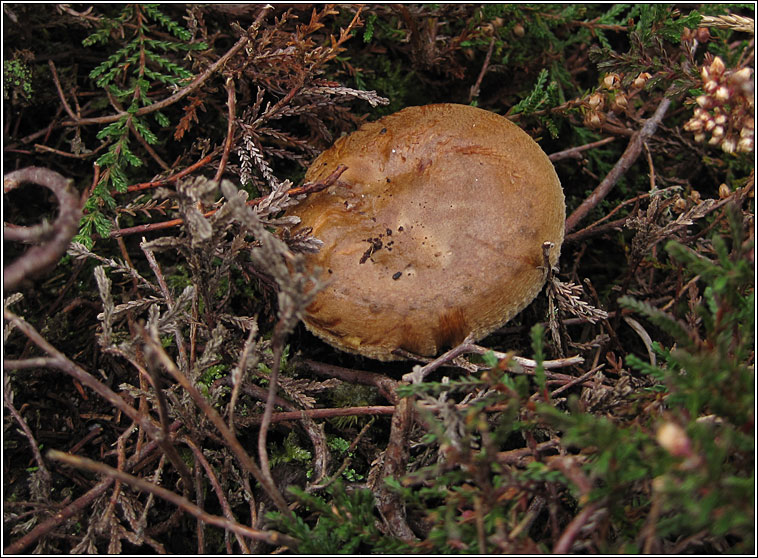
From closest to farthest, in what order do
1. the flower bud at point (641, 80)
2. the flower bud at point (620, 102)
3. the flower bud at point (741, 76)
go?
the flower bud at point (741, 76) < the flower bud at point (641, 80) < the flower bud at point (620, 102)

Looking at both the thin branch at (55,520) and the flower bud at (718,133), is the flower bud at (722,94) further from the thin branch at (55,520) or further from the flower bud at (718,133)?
the thin branch at (55,520)

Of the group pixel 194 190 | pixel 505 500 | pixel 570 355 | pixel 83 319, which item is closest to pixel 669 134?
pixel 570 355

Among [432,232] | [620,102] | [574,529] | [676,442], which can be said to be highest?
[620,102]

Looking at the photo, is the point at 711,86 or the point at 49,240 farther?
the point at 711,86

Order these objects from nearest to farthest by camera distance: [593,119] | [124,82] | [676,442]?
[676,442]
[593,119]
[124,82]

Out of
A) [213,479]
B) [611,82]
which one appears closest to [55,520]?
[213,479]

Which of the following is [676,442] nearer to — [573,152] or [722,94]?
[722,94]

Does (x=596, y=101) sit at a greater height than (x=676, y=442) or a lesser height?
greater

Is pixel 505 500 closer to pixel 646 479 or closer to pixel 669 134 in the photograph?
pixel 646 479

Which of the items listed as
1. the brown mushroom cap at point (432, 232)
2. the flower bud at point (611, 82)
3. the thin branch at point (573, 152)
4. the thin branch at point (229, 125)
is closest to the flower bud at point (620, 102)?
the flower bud at point (611, 82)
